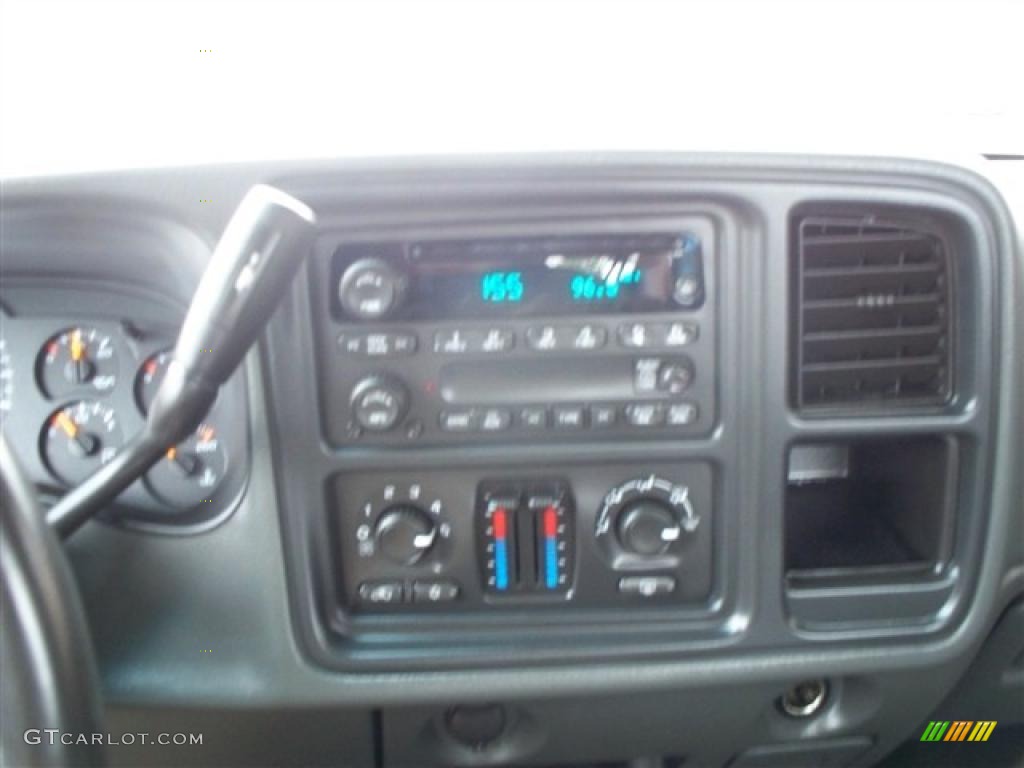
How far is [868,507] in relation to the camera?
121cm

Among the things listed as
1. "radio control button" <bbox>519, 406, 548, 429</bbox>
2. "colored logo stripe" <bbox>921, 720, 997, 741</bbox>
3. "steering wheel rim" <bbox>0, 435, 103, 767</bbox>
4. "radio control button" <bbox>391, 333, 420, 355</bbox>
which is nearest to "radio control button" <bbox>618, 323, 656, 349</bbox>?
"radio control button" <bbox>519, 406, 548, 429</bbox>

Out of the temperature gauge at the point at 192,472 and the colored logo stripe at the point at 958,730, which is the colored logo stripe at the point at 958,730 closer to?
the colored logo stripe at the point at 958,730

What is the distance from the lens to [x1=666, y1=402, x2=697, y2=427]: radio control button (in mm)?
988

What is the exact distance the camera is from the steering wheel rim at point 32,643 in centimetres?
72

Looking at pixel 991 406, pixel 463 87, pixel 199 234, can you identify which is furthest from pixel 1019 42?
pixel 199 234

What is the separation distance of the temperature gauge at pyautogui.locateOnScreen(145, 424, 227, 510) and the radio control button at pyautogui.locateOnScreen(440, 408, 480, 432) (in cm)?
26

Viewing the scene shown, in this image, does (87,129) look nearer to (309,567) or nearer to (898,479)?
(309,567)

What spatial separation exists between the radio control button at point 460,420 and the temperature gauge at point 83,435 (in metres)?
0.38

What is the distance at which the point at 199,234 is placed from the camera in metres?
0.94

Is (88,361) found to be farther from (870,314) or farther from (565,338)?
(870,314)

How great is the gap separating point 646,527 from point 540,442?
15cm

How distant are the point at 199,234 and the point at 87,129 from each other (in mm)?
245

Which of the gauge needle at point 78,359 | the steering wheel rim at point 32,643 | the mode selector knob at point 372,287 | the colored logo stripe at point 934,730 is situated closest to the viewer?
the steering wheel rim at point 32,643

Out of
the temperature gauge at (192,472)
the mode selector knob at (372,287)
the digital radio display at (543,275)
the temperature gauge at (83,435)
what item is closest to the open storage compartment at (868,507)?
the digital radio display at (543,275)
